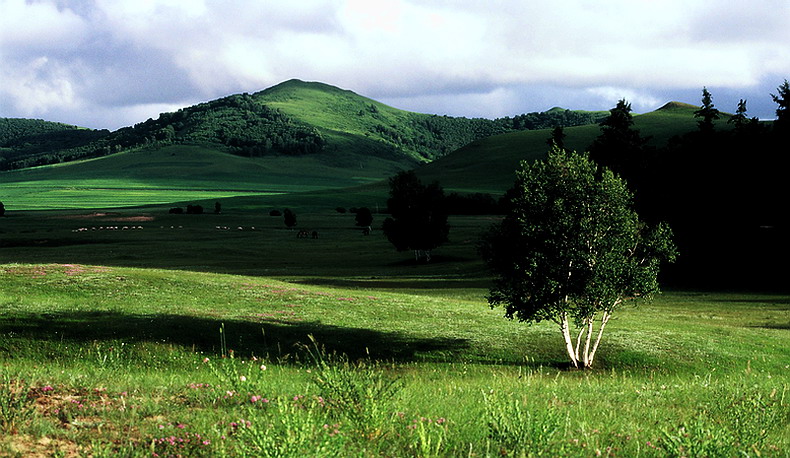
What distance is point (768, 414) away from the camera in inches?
374

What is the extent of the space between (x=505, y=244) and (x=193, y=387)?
20.6 m

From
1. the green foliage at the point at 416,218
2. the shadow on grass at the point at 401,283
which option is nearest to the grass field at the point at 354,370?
the shadow on grass at the point at 401,283

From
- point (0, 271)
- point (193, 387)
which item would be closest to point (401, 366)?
point (193, 387)

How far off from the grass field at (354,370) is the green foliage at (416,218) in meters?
6.07

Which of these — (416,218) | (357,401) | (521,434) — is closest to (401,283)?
(416,218)

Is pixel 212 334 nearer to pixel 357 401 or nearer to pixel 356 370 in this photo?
pixel 356 370

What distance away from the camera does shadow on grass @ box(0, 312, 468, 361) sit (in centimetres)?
2775

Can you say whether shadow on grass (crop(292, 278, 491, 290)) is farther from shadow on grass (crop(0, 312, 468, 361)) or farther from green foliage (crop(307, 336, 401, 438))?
green foliage (crop(307, 336, 401, 438))

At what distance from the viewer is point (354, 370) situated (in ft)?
34.1

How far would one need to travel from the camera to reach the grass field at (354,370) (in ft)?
26.7

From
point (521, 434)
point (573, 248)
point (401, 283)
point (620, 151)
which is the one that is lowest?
point (401, 283)

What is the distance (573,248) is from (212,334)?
15642 millimetres

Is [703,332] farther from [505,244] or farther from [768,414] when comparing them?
[768,414]

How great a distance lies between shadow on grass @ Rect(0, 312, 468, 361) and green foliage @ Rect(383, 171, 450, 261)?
5895cm
